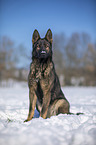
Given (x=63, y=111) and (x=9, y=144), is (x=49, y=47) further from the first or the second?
(x=9, y=144)

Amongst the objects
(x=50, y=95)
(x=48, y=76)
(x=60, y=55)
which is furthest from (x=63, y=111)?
(x=60, y=55)

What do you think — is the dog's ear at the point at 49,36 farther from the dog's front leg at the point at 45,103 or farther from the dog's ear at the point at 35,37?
the dog's front leg at the point at 45,103

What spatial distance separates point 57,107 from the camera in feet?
12.2

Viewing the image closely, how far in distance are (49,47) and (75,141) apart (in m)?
2.13

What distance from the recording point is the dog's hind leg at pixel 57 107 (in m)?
3.65

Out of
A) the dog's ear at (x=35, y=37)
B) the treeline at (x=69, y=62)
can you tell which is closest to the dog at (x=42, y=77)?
the dog's ear at (x=35, y=37)

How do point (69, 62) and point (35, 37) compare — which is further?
point (69, 62)

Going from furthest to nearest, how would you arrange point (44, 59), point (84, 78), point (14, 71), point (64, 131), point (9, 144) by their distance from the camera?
point (14, 71), point (84, 78), point (44, 59), point (64, 131), point (9, 144)

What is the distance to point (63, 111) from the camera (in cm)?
383

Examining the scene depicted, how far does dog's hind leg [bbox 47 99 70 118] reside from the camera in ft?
12.0

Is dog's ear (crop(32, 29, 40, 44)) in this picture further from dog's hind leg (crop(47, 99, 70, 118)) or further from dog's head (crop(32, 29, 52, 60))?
dog's hind leg (crop(47, 99, 70, 118))

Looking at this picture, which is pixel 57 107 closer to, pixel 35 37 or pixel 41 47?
pixel 41 47

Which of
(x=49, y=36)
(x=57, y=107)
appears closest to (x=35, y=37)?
(x=49, y=36)

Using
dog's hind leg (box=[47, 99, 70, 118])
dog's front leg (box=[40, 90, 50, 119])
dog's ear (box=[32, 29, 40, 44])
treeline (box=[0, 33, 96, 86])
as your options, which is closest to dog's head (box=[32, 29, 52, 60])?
dog's ear (box=[32, 29, 40, 44])
